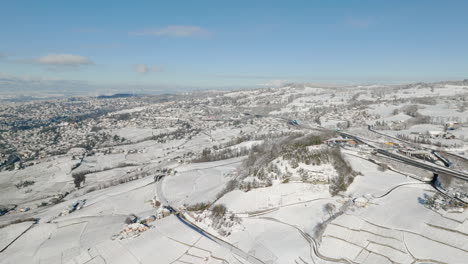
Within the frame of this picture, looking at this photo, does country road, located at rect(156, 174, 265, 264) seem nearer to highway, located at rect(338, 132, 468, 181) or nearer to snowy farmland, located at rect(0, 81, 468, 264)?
snowy farmland, located at rect(0, 81, 468, 264)

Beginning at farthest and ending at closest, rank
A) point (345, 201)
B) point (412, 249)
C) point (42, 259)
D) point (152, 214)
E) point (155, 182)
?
1. point (155, 182)
2. point (152, 214)
3. point (345, 201)
4. point (42, 259)
5. point (412, 249)

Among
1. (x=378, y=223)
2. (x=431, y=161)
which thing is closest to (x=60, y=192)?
(x=378, y=223)

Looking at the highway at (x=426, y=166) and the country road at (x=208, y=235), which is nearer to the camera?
the country road at (x=208, y=235)

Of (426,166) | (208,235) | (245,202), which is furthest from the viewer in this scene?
(426,166)

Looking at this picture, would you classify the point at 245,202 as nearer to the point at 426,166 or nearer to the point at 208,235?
the point at 208,235

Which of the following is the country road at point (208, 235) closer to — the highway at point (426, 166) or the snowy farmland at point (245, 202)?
the snowy farmland at point (245, 202)

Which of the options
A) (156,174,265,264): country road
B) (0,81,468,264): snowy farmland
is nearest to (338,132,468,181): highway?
(0,81,468,264): snowy farmland

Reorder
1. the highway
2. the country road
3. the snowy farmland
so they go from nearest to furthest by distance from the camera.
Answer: the country road → the snowy farmland → the highway

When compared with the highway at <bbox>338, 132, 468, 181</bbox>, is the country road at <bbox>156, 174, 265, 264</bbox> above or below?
below

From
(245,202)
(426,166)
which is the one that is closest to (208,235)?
(245,202)

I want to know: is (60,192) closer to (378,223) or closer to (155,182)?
(155,182)

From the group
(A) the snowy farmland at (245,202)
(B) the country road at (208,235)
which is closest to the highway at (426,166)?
(A) the snowy farmland at (245,202)
